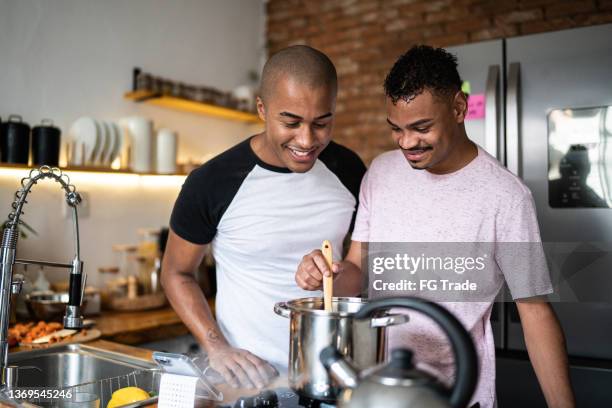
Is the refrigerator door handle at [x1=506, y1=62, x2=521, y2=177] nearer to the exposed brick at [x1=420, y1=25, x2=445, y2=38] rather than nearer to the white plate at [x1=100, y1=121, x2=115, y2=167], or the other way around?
the exposed brick at [x1=420, y1=25, x2=445, y2=38]

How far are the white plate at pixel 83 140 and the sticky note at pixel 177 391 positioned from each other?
6.10ft

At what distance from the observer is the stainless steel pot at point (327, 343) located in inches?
36.2

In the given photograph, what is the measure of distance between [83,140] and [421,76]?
1.94m

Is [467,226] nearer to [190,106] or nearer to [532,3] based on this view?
[532,3]

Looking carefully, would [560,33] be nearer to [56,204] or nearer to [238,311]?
[238,311]

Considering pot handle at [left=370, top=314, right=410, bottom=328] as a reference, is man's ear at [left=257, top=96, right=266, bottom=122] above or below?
above

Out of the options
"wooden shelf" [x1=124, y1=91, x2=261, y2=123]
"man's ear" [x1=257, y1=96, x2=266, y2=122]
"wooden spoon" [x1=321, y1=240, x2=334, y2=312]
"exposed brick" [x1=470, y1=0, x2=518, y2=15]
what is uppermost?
"exposed brick" [x1=470, y1=0, x2=518, y2=15]

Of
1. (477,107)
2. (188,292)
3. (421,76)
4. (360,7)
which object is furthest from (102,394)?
(360,7)

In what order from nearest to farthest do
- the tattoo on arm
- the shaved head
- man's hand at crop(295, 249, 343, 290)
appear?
man's hand at crop(295, 249, 343, 290), the shaved head, the tattoo on arm

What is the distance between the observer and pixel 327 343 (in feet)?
3.02

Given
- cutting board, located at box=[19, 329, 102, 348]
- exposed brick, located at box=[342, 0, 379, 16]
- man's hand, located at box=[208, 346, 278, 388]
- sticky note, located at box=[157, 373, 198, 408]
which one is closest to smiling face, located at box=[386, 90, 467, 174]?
man's hand, located at box=[208, 346, 278, 388]

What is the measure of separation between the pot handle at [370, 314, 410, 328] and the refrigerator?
4.33 feet

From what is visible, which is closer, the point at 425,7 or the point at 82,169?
the point at 82,169

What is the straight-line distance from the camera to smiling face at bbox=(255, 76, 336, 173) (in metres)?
1.33
